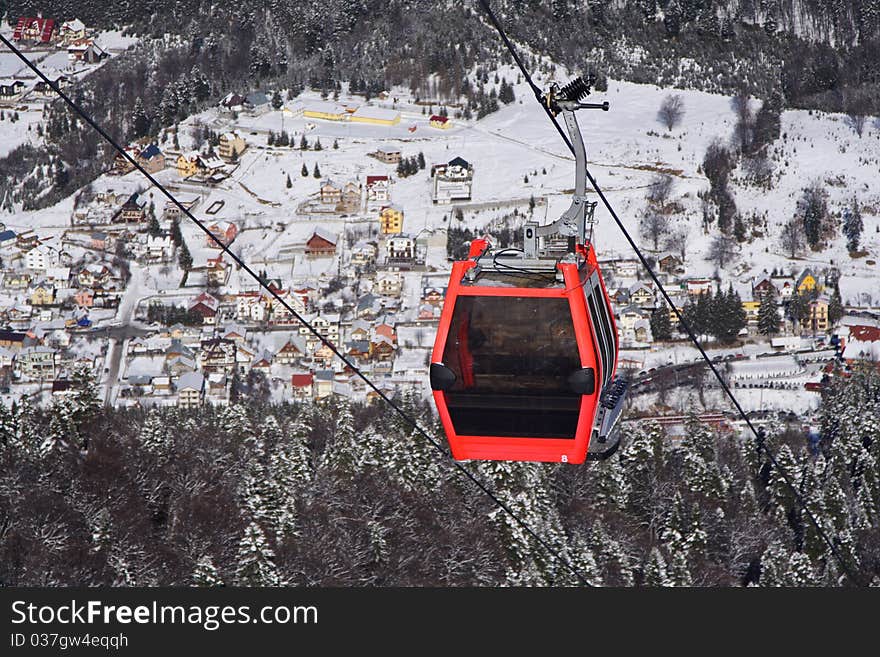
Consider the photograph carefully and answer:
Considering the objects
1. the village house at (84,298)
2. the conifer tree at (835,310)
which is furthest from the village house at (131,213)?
the conifer tree at (835,310)

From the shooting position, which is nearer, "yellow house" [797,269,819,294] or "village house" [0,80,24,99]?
"yellow house" [797,269,819,294]

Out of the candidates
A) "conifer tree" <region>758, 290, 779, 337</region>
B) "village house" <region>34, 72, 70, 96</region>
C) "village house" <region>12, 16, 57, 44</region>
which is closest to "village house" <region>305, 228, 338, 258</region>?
"conifer tree" <region>758, 290, 779, 337</region>

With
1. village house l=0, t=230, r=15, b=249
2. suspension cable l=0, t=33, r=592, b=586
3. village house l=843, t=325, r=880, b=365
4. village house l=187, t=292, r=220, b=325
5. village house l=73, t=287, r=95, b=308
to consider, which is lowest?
village house l=0, t=230, r=15, b=249

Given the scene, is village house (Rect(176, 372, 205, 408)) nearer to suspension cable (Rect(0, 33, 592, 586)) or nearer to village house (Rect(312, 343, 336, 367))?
village house (Rect(312, 343, 336, 367))

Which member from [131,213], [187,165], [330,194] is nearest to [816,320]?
[330,194]

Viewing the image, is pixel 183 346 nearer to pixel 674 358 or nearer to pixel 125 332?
pixel 125 332
